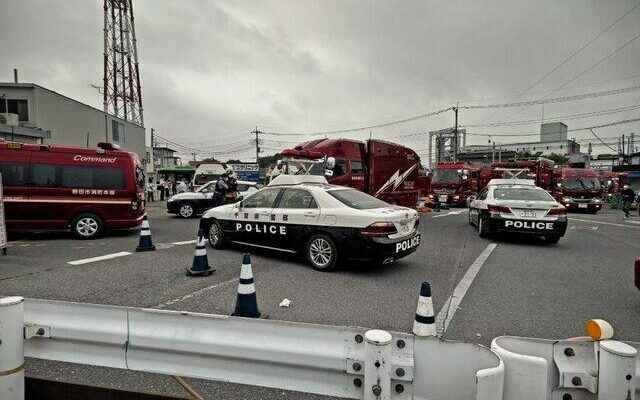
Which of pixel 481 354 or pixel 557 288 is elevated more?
pixel 481 354

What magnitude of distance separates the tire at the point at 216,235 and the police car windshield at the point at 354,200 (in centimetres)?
286

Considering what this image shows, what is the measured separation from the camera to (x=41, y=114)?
18.8m

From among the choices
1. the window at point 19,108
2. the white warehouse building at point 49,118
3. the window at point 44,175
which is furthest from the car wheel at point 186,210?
the window at point 19,108

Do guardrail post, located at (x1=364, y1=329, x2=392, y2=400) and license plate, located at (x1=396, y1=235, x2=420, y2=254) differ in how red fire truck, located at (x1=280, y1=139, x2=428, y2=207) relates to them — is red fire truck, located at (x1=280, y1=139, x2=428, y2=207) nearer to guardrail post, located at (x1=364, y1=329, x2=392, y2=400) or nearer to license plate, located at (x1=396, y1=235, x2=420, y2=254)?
license plate, located at (x1=396, y1=235, x2=420, y2=254)

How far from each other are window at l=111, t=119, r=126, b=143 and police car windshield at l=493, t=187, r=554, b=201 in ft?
80.2

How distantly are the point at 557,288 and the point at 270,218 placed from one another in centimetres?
479

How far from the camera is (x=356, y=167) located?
519 inches

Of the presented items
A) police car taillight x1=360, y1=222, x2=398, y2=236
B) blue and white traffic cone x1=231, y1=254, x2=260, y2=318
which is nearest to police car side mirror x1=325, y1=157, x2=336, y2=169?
police car taillight x1=360, y1=222, x2=398, y2=236

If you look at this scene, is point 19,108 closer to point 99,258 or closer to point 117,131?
point 117,131

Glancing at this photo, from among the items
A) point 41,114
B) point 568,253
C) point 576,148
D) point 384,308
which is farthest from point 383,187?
point 576,148

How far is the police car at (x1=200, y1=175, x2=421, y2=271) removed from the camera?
5887 mm

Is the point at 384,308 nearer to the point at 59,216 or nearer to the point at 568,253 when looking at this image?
the point at 568,253

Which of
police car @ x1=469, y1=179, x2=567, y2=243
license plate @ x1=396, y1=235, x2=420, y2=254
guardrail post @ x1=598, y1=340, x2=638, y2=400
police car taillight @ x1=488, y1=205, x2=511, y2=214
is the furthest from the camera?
police car taillight @ x1=488, y1=205, x2=511, y2=214

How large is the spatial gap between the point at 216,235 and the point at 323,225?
118 inches
